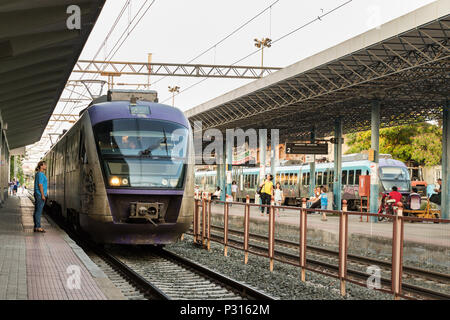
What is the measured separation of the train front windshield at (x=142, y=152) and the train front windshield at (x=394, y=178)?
22914 millimetres

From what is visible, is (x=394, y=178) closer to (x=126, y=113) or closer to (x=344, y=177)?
(x=344, y=177)

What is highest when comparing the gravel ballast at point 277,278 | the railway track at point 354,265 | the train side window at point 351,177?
the train side window at point 351,177

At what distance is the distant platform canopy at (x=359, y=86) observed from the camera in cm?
1925

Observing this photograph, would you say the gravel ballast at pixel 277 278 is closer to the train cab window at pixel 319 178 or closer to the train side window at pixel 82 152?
the train side window at pixel 82 152

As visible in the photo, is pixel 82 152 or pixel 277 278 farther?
pixel 82 152

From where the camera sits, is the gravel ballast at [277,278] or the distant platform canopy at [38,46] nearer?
the gravel ballast at [277,278]

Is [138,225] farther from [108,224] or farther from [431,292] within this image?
[431,292]

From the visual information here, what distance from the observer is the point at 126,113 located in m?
13.1

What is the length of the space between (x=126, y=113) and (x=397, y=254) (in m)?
7.14

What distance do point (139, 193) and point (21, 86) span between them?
9234 millimetres

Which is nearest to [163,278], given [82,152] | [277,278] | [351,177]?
[277,278]

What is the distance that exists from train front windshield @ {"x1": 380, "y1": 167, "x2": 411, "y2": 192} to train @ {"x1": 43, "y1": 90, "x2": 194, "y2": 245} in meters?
22.6

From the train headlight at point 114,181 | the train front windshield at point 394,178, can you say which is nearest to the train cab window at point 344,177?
the train front windshield at point 394,178

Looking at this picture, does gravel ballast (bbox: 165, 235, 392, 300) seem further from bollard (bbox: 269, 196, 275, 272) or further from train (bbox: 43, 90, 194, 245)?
train (bbox: 43, 90, 194, 245)
